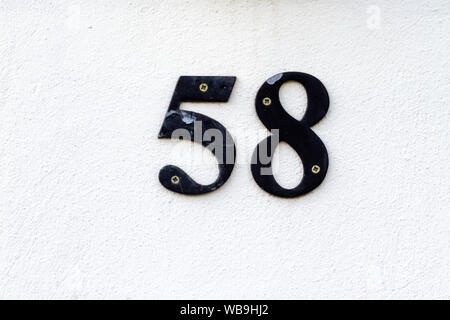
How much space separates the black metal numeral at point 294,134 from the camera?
1.50 meters

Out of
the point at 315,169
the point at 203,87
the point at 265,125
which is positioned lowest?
the point at 315,169

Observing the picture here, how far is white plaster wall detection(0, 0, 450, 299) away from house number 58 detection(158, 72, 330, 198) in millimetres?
25

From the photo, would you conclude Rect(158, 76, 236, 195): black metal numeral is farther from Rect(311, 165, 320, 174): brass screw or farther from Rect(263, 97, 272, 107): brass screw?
Rect(311, 165, 320, 174): brass screw

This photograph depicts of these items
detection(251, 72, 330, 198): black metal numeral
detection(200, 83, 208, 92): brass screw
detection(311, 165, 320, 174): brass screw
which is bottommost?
detection(311, 165, 320, 174): brass screw

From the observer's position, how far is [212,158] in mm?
1527

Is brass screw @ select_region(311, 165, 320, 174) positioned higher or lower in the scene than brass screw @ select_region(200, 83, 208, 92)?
lower

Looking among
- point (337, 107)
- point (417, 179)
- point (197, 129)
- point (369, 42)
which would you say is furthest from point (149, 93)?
point (417, 179)

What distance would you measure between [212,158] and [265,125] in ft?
0.55

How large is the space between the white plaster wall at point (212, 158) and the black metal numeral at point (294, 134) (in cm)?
3

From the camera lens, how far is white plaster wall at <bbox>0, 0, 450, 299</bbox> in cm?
149

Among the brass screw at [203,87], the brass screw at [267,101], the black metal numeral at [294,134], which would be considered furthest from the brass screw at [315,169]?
the brass screw at [203,87]

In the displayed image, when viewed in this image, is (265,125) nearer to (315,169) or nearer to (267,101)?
(267,101)

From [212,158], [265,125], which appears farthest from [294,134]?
[212,158]

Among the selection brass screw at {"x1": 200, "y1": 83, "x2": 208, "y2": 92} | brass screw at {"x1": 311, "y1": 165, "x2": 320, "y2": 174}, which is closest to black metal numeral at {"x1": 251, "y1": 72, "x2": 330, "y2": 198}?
brass screw at {"x1": 311, "y1": 165, "x2": 320, "y2": 174}
